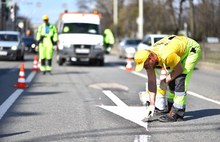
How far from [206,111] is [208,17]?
35.3 meters

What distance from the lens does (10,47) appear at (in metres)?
28.2

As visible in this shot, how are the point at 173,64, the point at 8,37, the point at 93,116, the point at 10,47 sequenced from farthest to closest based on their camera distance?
the point at 8,37 → the point at 10,47 → the point at 93,116 → the point at 173,64

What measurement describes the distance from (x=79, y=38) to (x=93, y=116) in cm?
1512

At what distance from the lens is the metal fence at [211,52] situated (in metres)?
27.8

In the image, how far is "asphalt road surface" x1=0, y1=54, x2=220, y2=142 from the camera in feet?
25.2

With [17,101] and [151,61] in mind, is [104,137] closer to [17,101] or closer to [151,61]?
[151,61]

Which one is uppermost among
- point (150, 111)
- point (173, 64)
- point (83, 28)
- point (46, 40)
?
point (83, 28)

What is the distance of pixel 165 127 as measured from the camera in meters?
8.41

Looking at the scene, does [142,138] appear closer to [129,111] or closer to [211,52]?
[129,111]

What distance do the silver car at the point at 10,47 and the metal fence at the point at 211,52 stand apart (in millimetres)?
10564

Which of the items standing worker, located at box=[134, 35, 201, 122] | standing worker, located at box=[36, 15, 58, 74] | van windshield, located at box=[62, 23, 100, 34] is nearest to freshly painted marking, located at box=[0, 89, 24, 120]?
standing worker, located at box=[134, 35, 201, 122]

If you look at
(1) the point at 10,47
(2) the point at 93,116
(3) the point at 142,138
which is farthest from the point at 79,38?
(3) the point at 142,138

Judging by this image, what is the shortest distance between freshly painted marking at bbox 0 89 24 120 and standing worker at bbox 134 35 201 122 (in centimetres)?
282

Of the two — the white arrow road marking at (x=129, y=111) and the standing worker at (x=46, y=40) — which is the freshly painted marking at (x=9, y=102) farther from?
the standing worker at (x=46, y=40)
